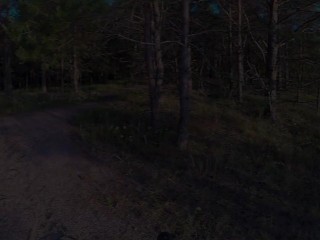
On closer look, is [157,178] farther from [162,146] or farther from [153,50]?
[153,50]

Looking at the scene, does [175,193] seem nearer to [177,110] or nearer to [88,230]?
[88,230]

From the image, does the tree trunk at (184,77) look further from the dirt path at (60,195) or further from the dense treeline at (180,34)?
the dirt path at (60,195)

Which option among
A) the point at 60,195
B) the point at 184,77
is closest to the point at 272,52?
the point at 184,77

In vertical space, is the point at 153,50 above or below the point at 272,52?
above

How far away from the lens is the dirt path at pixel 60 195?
7707mm

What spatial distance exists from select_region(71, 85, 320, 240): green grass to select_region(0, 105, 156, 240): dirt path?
0.45 metres

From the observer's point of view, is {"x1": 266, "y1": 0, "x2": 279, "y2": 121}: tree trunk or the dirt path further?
{"x1": 266, "y1": 0, "x2": 279, "y2": 121}: tree trunk

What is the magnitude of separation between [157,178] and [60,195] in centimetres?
174

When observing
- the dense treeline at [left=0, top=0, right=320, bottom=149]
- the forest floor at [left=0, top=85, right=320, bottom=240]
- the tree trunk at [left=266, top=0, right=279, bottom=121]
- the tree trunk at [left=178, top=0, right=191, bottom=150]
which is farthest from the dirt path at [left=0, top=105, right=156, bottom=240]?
the tree trunk at [left=266, top=0, right=279, bottom=121]

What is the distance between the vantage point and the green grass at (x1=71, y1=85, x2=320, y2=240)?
7.82m

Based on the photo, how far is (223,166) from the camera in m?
10.6

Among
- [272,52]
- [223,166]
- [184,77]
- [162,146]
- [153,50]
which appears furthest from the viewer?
[272,52]

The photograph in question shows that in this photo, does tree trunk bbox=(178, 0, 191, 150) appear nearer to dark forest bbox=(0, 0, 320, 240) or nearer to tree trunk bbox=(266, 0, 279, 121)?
dark forest bbox=(0, 0, 320, 240)

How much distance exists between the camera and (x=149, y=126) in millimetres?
13945
